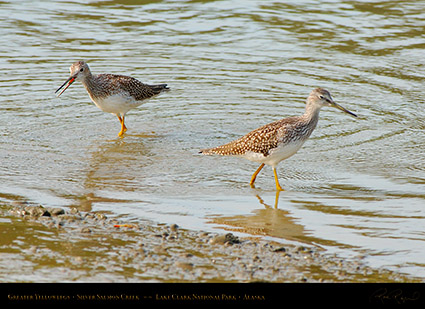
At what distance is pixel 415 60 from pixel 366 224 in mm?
8788

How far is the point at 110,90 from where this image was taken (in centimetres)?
1264

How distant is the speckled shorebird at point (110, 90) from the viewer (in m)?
12.6

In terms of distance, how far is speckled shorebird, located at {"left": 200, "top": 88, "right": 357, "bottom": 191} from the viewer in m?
9.70

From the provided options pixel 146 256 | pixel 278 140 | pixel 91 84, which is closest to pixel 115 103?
pixel 91 84

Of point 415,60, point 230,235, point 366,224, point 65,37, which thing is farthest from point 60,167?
point 415,60

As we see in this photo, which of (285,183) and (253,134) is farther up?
(253,134)

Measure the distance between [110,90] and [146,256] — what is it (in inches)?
252

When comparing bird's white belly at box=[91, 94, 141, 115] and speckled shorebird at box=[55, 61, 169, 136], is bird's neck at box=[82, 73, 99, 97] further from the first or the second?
bird's white belly at box=[91, 94, 141, 115]

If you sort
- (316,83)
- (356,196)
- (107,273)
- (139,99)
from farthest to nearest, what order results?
(316,83) < (139,99) < (356,196) < (107,273)

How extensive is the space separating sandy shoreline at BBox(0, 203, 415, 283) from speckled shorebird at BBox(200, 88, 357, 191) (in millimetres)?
2442

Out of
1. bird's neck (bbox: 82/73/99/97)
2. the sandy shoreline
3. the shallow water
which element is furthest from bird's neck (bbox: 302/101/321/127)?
bird's neck (bbox: 82/73/99/97)

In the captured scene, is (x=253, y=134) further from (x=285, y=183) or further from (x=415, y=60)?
(x=415, y=60)

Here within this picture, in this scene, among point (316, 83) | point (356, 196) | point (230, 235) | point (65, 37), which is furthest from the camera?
point (65, 37)

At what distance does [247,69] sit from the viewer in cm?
1550
